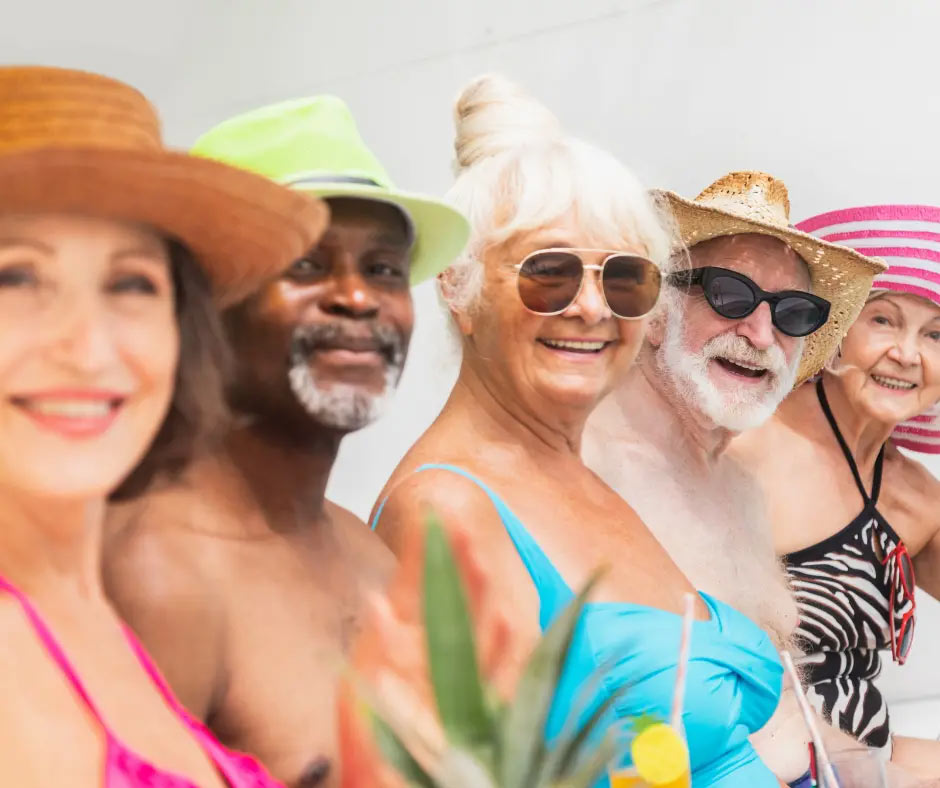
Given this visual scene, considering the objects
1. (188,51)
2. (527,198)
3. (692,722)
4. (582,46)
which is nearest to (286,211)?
(188,51)

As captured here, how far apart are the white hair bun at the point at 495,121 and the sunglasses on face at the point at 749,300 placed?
61 cm

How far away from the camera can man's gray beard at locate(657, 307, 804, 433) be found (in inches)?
92.4

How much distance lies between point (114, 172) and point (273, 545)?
470 millimetres

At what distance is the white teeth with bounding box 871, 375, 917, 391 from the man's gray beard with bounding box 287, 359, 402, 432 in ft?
5.88

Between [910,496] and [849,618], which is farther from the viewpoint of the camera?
[910,496]

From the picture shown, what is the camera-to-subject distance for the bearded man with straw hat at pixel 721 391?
2275 millimetres

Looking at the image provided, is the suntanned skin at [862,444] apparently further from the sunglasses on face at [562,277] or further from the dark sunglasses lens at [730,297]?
the sunglasses on face at [562,277]

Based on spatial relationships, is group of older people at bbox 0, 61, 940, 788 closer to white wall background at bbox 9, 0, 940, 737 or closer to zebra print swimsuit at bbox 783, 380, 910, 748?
zebra print swimsuit at bbox 783, 380, 910, 748

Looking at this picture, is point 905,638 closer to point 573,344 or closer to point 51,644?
point 573,344

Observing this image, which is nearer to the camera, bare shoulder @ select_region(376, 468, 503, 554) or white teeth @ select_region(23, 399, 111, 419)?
white teeth @ select_region(23, 399, 111, 419)

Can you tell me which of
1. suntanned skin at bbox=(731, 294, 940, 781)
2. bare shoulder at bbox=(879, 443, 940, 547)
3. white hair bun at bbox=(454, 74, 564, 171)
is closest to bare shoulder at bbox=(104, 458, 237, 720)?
white hair bun at bbox=(454, 74, 564, 171)

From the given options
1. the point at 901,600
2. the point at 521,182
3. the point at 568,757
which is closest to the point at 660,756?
the point at 568,757

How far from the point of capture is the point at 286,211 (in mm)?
1146

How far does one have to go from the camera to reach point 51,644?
3.26ft
